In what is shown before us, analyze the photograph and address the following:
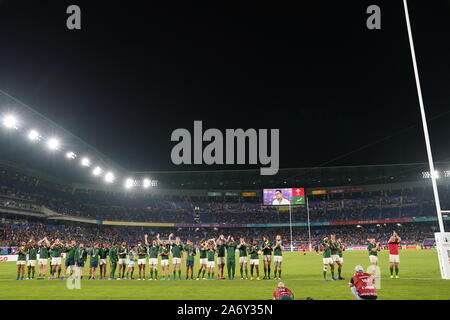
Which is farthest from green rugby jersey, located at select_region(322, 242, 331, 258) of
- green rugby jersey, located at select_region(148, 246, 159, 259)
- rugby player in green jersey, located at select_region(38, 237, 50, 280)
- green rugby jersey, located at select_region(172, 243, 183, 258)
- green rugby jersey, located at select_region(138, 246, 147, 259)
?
rugby player in green jersey, located at select_region(38, 237, 50, 280)

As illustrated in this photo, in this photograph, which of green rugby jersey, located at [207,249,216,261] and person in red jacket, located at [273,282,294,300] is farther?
green rugby jersey, located at [207,249,216,261]

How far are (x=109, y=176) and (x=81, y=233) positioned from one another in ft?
36.6

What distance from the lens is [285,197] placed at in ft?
218

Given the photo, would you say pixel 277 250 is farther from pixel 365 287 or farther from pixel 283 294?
pixel 283 294

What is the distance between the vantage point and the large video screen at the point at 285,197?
65.3 metres

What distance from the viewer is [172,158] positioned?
50.6 m

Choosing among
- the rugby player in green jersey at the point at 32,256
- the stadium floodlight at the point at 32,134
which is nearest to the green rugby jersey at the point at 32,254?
the rugby player in green jersey at the point at 32,256

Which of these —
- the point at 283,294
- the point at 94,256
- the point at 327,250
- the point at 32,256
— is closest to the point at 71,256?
the point at 94,256

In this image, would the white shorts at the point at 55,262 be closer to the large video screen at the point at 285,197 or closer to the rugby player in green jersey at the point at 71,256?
the rugby player in green jersey at the point at 71,256

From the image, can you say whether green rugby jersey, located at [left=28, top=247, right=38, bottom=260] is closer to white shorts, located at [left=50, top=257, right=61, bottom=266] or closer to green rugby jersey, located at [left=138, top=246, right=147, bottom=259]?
white shorts, located at [left=50, top=257, right=61, bottom=266]

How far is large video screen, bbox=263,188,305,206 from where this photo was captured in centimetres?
6531

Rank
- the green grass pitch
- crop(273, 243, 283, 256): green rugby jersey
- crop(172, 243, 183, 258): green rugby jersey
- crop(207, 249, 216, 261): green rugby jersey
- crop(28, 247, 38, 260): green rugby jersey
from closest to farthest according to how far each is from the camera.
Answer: the green grass pitch → crop(273, 243, 283, 256): green rugby jersey → crop(207, 249, 216, 261): green rugby jersey → crop(172, 243, 183, 258): green rugby jersey → crop(28, 247, 38, 260): green rugby jersey

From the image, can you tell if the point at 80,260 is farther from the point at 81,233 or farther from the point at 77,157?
the point at 81,233
